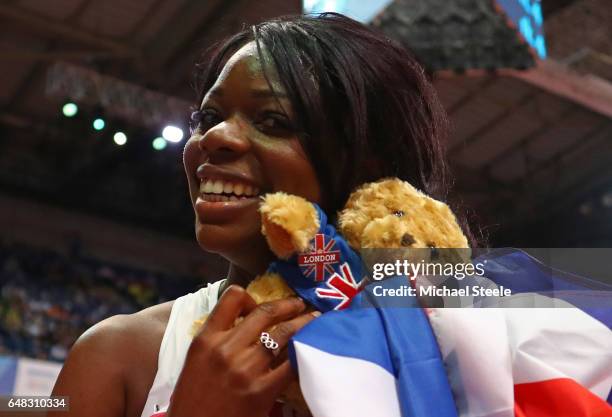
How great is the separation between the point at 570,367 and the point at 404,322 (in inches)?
6.4

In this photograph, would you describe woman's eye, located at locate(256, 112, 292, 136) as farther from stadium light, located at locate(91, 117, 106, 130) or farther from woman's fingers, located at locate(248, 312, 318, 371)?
stadium light, located at locate(91, 117, 106, 130)

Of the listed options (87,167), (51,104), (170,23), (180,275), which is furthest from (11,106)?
(180,275)

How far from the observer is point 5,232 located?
9.91 meters

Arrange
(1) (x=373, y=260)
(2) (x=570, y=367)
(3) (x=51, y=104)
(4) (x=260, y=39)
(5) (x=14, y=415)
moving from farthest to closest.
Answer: (3) (x=51, y=104) → (5) (x=14, y=415) → (4) (x=260, y=39) → (1) (x=373, y=260) → (2) (x=570, y=367)

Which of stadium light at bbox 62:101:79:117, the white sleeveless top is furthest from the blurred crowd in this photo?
the white sleeveless top

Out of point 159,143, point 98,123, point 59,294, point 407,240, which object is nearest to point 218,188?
point 407,240

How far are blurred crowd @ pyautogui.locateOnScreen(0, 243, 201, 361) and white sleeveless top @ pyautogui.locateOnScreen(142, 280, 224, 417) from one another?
6.81m

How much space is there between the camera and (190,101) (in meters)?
8.02

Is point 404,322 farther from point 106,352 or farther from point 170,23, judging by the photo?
point 170,23

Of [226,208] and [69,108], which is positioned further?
[69,108]

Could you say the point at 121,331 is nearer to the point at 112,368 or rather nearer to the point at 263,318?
the point at 112,368

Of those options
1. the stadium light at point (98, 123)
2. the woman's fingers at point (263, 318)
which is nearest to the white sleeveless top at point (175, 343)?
the woman's fingers at point (263, 318)

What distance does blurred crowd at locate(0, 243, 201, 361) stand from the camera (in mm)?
7844

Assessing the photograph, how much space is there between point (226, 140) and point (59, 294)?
8.54 m
